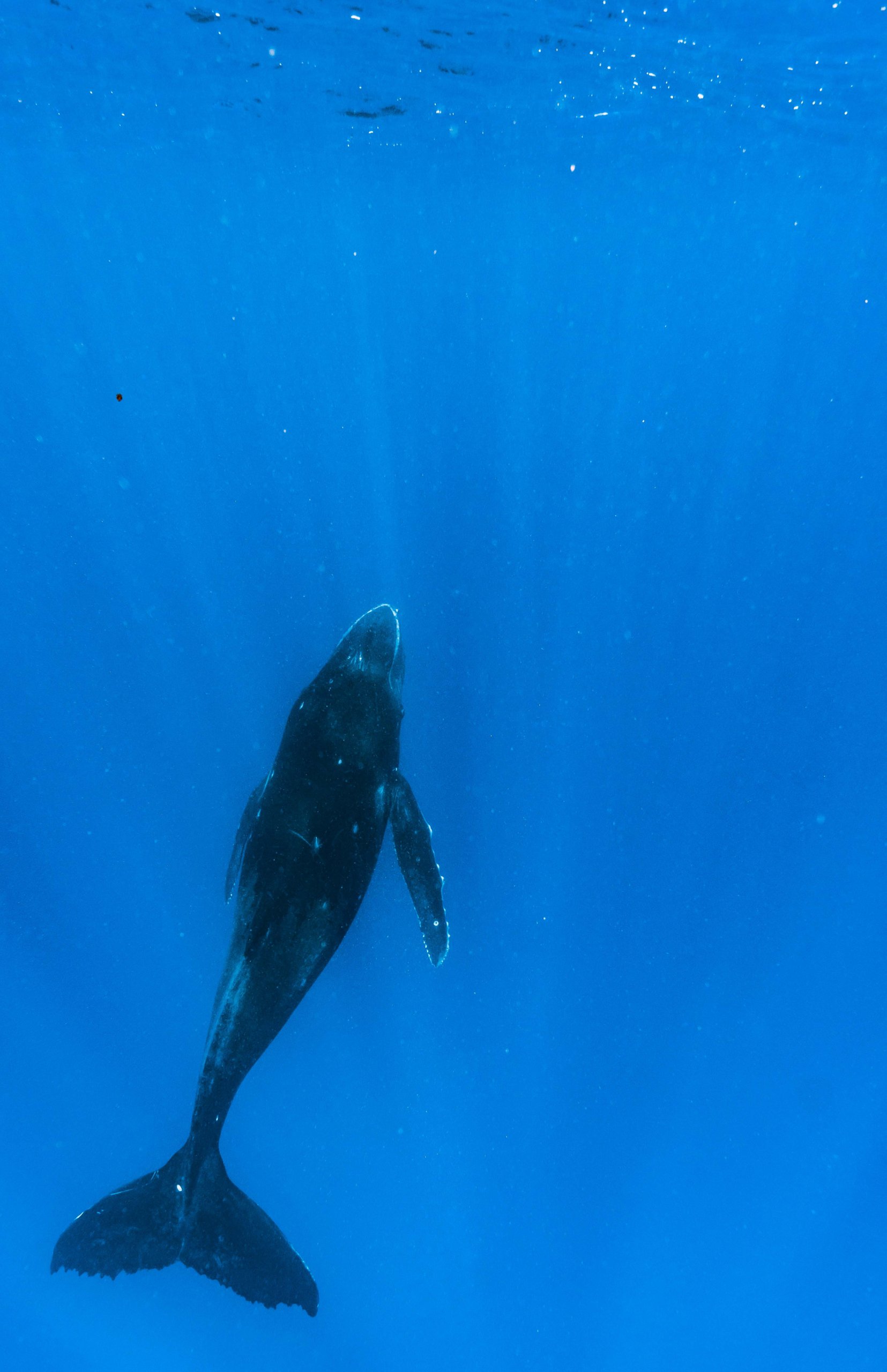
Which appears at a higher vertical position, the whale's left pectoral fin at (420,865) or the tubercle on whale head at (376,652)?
the tubercle on whale head at (376,652)

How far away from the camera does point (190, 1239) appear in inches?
253

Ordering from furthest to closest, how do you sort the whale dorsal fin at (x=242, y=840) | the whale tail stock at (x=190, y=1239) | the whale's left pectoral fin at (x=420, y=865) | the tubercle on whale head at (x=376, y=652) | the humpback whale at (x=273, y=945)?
the tubercle on whale head at (x=376, y=652) < the whale dorsal fin at (x=242, y=840) < the whale's left pectoral fin at (x=420, y=865) < the whale tail stock at (x=190, y=1239) < the humpback whale at (x=273, y=945)

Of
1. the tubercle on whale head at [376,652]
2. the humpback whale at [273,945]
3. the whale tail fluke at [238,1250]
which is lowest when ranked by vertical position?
the whale tail fluke at [238,1250]

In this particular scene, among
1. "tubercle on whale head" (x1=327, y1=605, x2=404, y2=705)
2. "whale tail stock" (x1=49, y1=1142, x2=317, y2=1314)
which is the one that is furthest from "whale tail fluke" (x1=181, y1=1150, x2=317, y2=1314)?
"tubercle on whale head" (x1=327, y1=605, x2=404, y2=705)

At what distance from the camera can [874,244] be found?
2473 cm

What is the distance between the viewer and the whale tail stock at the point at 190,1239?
6.32 metres

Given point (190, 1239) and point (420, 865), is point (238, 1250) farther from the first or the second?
point (420, 865)

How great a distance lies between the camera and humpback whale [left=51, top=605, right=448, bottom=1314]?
5.93 meters

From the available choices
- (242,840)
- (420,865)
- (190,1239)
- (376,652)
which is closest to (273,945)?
(242,840)

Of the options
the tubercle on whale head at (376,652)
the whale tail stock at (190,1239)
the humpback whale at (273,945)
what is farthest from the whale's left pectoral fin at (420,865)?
the whale tail stock at (190,1239)

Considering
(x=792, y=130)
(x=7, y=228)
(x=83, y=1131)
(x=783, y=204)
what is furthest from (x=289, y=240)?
(x=83, y=1131)

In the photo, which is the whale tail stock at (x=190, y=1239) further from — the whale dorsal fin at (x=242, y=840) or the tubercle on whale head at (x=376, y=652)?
the tubercle on whale head at (x=376, y=652)

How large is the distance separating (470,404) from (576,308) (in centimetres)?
2689

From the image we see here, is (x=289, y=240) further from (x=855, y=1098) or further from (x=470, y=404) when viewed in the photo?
(x=855, y=1098)
